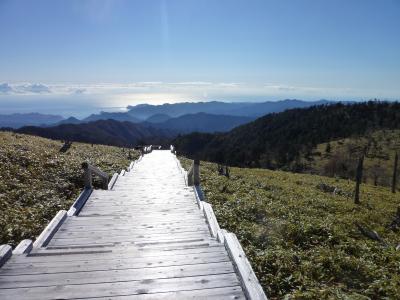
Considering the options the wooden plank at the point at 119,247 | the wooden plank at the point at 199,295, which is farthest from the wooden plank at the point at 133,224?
the wooden plank at the point at 199,295

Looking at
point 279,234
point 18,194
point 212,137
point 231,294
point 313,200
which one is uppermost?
point 231,294

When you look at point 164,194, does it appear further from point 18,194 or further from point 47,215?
point 18,194

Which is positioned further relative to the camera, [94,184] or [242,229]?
[94,184]

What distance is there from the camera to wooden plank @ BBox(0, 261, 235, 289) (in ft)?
20.1

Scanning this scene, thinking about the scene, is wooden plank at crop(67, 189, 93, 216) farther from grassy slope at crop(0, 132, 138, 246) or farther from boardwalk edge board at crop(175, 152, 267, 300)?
boardwalk edge board at crop(175, 152, 267, 300)

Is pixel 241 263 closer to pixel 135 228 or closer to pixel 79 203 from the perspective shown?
pixel 135 228

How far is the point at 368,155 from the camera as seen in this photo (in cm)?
8956

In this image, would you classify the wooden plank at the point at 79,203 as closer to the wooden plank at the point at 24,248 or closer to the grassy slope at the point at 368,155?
the wooden plank at the point at 24,248

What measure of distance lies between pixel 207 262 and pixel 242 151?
124133 mm

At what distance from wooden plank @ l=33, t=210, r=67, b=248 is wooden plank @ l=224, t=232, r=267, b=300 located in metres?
4.45

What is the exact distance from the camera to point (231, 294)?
586 cm

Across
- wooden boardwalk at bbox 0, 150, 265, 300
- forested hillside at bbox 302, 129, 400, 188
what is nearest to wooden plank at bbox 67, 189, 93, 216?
wooden boardwalk at bbox 0, 150, 265, 300

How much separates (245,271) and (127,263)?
2.47 metres

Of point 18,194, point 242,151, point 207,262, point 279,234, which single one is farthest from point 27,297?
point 242,151
